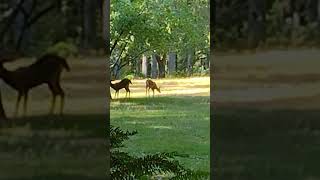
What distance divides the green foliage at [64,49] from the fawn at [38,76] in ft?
0.04

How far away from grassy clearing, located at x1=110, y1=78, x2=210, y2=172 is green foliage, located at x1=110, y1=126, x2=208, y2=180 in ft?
2.57

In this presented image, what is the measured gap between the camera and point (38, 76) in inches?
51.4

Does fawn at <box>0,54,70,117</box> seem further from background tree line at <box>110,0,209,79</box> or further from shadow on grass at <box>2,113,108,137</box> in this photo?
background tree line at <box>110,0,209,79</box>

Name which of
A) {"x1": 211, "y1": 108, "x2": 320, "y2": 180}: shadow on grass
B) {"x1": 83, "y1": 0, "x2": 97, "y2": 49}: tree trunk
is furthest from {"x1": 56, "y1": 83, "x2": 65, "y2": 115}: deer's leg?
{"x1": 211, "y1": 108, "x2": 320, "y2": 180}: shadow on grass

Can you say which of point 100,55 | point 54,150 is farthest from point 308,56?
point 54,150

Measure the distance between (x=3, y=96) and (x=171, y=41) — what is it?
18.3 ft

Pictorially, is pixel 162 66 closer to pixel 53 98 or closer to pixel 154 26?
pixel 154 26

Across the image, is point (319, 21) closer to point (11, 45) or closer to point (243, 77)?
point (243, 77)

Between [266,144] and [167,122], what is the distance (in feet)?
14.5

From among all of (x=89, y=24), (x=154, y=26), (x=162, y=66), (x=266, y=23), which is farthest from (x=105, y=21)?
(x=162, y=66)

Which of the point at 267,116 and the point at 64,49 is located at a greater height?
the point at 64,49

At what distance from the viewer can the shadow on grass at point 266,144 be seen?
51.1 inches

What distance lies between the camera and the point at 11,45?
1.28 meters

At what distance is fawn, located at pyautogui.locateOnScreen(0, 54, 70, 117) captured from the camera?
129 centimetres
